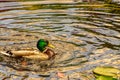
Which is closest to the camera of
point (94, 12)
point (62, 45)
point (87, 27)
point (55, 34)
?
point (62, 45)

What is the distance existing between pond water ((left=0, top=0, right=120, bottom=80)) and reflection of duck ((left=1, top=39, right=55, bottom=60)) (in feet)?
0.96

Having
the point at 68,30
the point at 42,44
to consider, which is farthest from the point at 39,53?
the point at 68,30

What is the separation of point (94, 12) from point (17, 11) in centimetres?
338

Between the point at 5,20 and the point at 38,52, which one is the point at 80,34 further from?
the point at 5,20

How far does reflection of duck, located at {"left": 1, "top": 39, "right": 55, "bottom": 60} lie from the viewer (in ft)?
34.8

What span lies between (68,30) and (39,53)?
9.05 feet

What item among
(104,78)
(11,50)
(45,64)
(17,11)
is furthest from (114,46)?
(17,11)

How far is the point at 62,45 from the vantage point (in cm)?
1184

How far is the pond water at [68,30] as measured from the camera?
10.6m

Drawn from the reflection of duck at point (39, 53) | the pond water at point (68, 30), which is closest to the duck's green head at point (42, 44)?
the reflection of duck at point (39, 53)

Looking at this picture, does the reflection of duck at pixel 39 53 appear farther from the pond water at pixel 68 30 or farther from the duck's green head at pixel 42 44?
the pond water at pixel 68 30

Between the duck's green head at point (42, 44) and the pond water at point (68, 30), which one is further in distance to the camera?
the duck's green head at point (42, 44)

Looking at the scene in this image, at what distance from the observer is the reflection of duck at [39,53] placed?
1062 cm

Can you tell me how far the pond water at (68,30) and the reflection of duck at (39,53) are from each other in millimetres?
294
